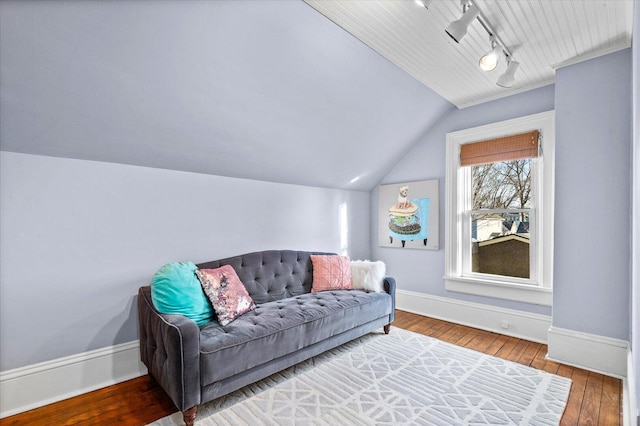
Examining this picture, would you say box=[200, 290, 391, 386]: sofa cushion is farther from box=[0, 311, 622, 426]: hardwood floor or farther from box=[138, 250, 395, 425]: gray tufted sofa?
box=[0, 311, 622, 426]: hardwood floor

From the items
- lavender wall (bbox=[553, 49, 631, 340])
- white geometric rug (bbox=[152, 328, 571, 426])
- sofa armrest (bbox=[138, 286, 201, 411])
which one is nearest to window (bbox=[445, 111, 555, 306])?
lavender wall (bbox=[553, 49, 631, 340])

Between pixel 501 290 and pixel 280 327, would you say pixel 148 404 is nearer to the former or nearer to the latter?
pixel 280 327

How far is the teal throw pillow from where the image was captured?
209 centimetres

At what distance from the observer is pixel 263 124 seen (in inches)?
105

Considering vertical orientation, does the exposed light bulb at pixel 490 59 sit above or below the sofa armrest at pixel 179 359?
above

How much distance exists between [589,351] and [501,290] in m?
0.89

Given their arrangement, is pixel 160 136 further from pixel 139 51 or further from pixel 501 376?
pixel 501 376

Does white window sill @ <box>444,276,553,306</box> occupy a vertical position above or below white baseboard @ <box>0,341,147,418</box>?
above

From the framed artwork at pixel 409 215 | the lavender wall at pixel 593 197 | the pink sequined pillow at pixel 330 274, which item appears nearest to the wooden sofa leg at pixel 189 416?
the pink sequined pillow at pixel 330 274

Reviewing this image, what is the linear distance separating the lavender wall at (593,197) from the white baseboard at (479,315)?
1.46ft

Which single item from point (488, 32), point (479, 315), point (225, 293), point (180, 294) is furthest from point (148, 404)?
point (488, 32)

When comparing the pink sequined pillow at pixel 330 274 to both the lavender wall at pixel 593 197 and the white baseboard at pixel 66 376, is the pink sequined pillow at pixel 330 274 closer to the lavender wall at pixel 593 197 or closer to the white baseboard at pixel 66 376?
the white baseboard at pixel 66 376

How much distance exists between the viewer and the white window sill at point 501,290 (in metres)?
3.05

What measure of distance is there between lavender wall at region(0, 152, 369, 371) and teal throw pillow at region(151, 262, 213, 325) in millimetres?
449
